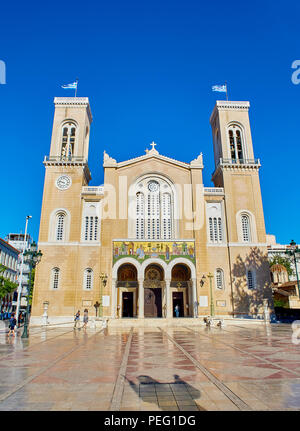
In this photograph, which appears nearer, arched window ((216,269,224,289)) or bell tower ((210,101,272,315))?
bell tower ((210,101,272,315))

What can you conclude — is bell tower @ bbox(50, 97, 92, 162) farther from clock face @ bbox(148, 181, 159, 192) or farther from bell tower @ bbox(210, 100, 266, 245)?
bell tower @ bbox(210, 100, 266, 245)

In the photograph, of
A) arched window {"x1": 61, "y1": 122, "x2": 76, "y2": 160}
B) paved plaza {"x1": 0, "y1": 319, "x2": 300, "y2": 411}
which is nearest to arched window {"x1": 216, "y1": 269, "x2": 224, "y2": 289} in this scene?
paved plaza {"x1": 0, "y1": 319, "x2": 300, "y2": 411}

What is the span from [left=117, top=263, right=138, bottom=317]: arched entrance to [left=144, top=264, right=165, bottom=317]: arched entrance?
1225 millimetres

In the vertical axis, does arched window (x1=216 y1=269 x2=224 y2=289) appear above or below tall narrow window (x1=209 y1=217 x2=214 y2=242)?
below

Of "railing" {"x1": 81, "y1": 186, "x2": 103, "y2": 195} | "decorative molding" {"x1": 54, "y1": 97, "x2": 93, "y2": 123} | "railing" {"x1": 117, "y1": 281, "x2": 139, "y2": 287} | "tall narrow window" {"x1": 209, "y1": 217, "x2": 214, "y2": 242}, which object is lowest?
"railing" {"x1": 117, "y1": 281, "x2": 139, "y2": 287}

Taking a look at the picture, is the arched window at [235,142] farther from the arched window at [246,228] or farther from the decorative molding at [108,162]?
the decorative molding at [108,162]

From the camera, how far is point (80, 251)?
107ft

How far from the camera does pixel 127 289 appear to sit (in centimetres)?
3431

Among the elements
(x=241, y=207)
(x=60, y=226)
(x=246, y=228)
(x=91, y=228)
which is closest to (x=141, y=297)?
(x=91, y=228)

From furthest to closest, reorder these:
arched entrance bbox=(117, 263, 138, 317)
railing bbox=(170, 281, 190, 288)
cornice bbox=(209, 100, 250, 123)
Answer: cornice bbox=(209, 100, 250, 123)
railing bbox=(170, 281, 190, 288)
arched entrance bbox=(117, 263, 138, 317)

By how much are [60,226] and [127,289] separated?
33.1ft

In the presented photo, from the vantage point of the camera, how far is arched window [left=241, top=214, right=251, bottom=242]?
1362 inches

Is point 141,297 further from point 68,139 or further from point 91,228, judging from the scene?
point 68,139
